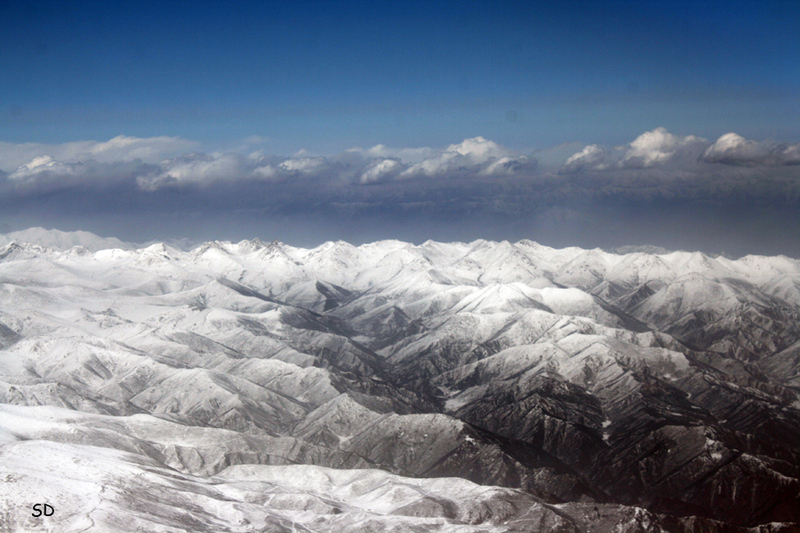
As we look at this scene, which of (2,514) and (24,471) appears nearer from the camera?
(2,514)

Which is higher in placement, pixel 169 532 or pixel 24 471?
pixel 24 471

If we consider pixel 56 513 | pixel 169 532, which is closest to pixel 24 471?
pixel 56 513

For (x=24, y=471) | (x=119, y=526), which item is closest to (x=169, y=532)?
(x=119, y=526)

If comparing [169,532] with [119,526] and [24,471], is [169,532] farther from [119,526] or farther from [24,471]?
[24,471]

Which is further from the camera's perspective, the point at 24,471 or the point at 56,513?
the point at 24,471

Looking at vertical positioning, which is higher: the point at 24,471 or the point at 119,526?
the point at 24,471

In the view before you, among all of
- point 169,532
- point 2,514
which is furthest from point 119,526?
point 2,514
